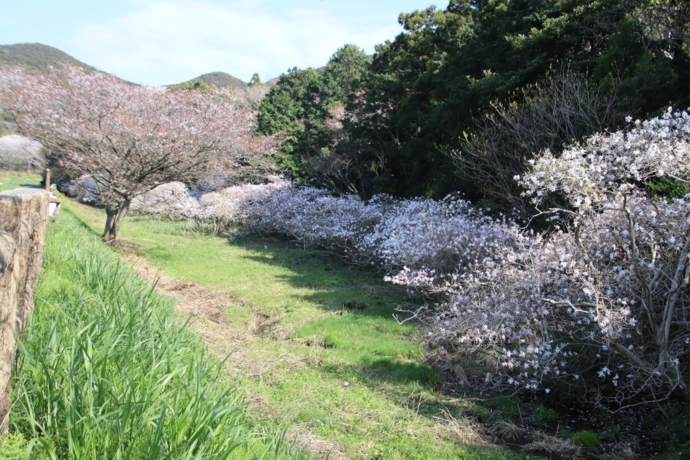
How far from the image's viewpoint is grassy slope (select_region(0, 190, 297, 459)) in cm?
208

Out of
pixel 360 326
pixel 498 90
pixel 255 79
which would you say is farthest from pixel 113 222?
pixel 255 79

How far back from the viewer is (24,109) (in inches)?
463

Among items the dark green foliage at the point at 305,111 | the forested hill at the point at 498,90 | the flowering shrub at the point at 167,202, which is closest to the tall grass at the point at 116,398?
the forested hill at the point at 498,90

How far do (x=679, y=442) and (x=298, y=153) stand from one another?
23.0m

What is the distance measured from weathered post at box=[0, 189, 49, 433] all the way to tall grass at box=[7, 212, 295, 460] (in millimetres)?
194

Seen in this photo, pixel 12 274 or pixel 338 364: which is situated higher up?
pixel 12 274

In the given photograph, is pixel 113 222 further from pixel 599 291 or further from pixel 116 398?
pixel 599 291

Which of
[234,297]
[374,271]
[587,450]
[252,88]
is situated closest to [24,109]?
[234,297]

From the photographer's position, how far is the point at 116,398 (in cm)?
235

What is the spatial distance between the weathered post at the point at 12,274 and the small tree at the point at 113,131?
350 inches

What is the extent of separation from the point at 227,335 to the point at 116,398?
4275 millimetres

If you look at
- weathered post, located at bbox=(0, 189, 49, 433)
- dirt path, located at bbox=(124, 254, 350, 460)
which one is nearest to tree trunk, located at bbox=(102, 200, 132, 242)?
dirt path, located at bbox=(124, 254, 350, 460)

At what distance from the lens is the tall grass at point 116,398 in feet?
6.87

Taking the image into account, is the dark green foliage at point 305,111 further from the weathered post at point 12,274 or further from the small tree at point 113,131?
the weathered post at point 12,274
